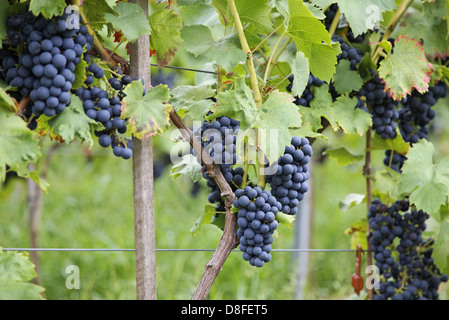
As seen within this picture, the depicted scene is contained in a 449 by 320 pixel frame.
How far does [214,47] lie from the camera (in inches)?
57.4

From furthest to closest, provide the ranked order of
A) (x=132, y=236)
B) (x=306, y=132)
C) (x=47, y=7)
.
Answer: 1. (x=132, y=236)
2. (x=306, y=132)
3. (x=47, y=7)

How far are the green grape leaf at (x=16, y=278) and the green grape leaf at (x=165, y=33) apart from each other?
0.62m

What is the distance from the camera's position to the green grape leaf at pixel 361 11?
5.04 feet

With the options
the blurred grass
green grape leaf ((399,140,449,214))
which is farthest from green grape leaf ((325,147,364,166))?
the blurred grass

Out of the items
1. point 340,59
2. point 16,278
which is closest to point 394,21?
point 340,59

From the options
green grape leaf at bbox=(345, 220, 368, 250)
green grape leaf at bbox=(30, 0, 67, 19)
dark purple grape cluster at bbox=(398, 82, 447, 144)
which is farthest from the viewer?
green grape leaf at bbox=(345, 220, 368, 250)

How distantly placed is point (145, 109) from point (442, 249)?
124 cm

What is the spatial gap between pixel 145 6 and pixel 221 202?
1.94ft

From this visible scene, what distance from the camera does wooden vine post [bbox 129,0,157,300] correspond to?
134 cm

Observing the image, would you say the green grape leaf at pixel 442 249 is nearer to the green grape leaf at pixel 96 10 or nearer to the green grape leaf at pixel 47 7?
the green grape leaf at pixel 96 10

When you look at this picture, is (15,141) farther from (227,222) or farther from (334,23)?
(334,23)

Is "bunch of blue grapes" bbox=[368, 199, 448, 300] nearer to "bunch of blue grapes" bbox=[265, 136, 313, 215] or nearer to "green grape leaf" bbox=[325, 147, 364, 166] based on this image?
"green grape leaf" bbox=[325, 147, 364, 166]

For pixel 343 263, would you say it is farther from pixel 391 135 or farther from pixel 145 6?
pixel 145 6

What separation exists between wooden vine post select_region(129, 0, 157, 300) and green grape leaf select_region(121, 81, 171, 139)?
0.07m
